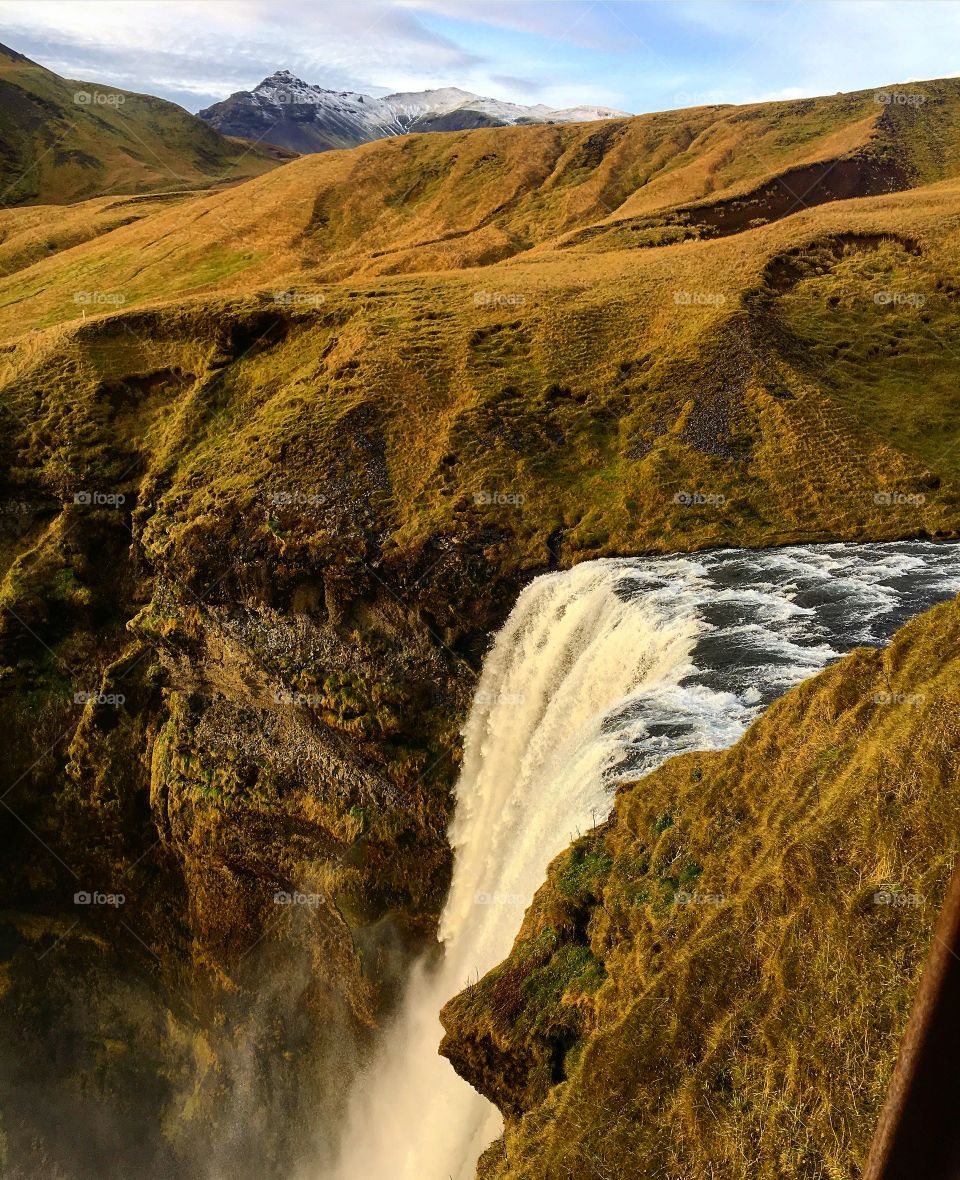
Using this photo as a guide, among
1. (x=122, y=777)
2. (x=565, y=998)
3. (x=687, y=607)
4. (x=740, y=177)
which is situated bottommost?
(x=122, y=777)

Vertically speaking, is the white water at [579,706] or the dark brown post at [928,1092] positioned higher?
the dark brown post at [928,1092]

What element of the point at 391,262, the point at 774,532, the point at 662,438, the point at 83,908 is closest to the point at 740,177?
the point at 391,262

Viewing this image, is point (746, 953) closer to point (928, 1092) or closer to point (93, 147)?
point (928, 1092)

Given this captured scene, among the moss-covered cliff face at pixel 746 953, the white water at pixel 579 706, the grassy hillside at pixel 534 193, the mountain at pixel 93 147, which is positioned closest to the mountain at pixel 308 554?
the white water at pixel 579 706

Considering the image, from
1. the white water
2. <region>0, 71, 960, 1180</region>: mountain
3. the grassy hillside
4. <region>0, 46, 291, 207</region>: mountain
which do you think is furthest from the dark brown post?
<region>0, 46, 291, 207</region>: mountain

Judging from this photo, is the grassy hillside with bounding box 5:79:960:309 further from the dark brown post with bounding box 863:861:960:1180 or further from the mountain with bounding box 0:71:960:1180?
the dark brown post with bounding box 863:861:960:1180

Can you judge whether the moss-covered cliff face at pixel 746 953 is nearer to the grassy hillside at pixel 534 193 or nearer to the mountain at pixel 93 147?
the grassy hillside at pixel 534 193

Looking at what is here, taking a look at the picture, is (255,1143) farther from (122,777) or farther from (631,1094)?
(631,1094)

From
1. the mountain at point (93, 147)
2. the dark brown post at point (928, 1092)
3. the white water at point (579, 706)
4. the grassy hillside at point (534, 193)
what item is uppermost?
the mountain at point (93, 147)
